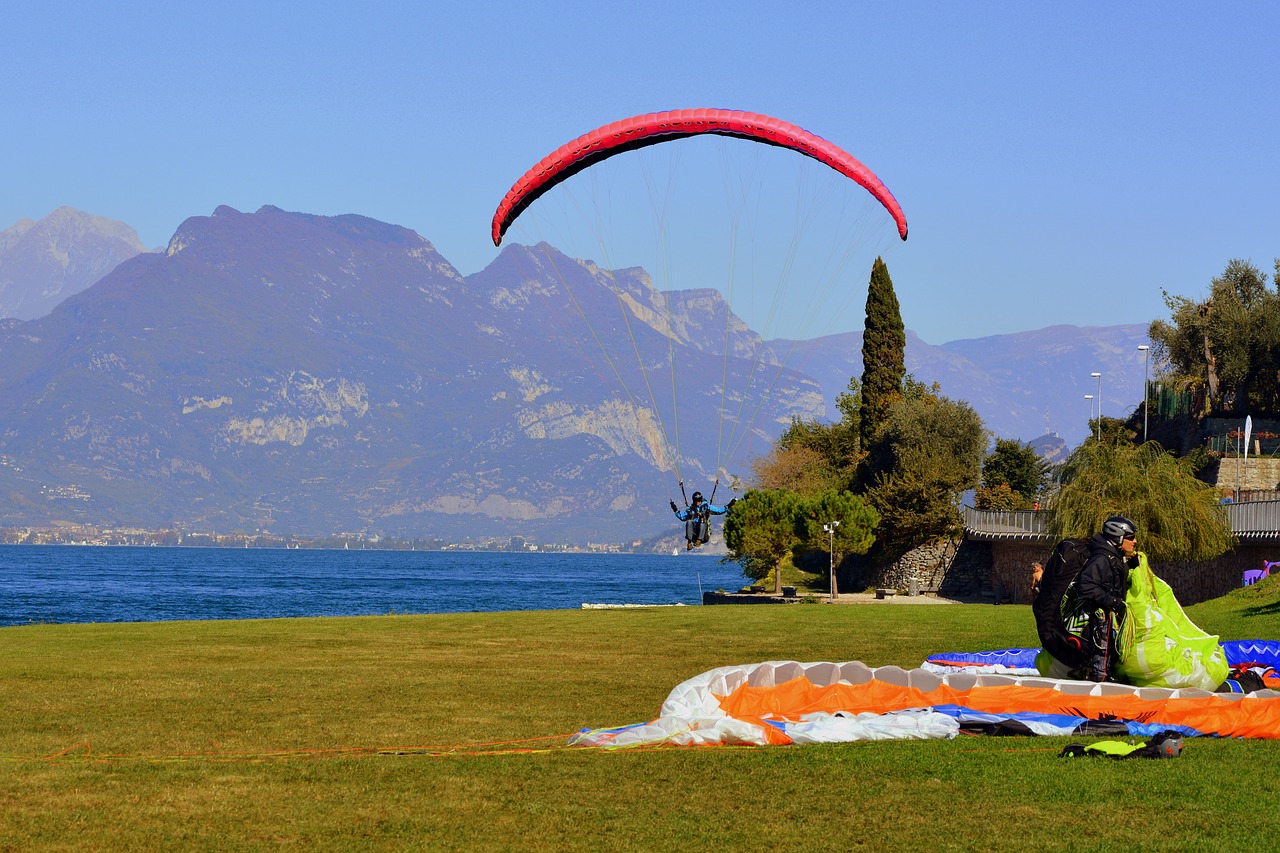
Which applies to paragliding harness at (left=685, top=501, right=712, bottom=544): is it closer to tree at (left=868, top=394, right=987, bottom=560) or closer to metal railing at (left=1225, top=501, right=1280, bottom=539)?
metal railing at (left=1225, top=501, right=1280, bottom=539)

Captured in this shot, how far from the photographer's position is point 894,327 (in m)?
87.7

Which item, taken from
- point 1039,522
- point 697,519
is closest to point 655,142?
point 697,519

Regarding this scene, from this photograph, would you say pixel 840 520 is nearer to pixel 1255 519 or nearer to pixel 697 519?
pixel 1255 519

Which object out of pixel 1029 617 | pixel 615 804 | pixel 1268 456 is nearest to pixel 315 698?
pixel 615 804

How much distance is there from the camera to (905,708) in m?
15.2

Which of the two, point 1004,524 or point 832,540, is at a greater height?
point 1004,524

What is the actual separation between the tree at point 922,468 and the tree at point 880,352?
6.53 feet

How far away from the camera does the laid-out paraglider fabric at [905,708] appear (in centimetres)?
1377

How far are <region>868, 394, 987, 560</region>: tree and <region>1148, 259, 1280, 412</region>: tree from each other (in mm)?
12173

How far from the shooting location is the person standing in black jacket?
15289 mm

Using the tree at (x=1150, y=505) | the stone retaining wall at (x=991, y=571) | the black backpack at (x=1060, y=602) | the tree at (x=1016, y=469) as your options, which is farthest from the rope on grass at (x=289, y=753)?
the tree at (x=1016, y=469)

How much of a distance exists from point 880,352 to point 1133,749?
76.4 m

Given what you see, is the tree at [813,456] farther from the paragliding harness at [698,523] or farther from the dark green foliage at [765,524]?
the paragliding harness at [698,523]

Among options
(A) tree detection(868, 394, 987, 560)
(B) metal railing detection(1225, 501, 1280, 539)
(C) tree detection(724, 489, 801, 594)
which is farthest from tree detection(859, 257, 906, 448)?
(B) metal railing detection(1225, 501, 1280, 539)
